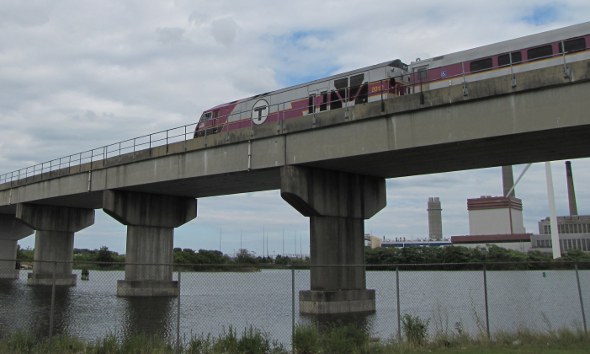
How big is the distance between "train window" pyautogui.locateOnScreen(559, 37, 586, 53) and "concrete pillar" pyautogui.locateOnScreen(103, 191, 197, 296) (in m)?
31.4

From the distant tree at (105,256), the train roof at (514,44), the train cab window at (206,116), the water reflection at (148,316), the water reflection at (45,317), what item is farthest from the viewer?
the distant tree at (105,256)

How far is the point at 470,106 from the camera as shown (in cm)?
2298

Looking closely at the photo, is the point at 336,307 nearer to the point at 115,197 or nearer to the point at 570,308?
the point at 570,308

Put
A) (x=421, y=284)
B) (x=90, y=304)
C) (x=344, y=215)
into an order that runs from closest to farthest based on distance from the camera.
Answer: (x=344, y=215), (x=90, y=304), (x=421, y=284)

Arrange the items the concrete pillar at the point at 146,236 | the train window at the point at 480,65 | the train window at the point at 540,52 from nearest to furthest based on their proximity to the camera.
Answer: the train window at the point at 540,52 → the train window at the point at 480,65 → the concrete pillar at the point at 146,236

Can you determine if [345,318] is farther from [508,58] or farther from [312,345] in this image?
[508,58]

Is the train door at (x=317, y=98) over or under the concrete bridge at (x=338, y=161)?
over

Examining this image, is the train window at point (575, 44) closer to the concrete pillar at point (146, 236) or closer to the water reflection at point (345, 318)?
the water reflection at point (345, 318)

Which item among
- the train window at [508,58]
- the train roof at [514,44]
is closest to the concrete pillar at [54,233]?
the train roof at [514,44]

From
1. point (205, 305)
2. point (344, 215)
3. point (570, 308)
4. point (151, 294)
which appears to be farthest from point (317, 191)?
point (151, 294)

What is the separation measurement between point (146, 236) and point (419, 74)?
2579 cm

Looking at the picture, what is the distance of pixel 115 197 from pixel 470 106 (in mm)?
29455

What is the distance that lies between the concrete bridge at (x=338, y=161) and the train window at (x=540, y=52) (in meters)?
3.91

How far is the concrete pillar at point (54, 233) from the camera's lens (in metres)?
56.6
